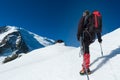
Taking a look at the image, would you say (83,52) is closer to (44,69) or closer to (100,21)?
(100,21)

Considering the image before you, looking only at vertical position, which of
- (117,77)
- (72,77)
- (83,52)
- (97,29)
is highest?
(97,29)

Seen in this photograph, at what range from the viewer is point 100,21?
13195 millimetres

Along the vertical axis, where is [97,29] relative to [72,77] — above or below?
above

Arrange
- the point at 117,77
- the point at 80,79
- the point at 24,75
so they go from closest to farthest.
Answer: the point at 117,77 → the point at 80,79 → the point at 24,75

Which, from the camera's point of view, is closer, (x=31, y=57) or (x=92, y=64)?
(x=92, y=64)

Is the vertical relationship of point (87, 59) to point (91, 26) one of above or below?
below

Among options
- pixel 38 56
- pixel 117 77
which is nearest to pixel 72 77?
pixel 117 77

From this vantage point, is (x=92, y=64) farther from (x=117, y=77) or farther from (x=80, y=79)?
(x=117, y=77)

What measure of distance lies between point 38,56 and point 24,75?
34.5ft

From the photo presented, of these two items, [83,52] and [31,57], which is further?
[31,57]

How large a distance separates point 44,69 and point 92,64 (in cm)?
380

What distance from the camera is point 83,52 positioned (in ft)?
42.3

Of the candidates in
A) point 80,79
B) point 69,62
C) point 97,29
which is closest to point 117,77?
point 80,79

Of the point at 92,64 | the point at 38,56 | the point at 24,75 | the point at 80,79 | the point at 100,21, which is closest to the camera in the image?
the point at 80,79
